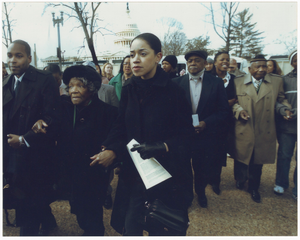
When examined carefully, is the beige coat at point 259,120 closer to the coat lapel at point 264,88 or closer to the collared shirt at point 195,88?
the coat lapel at point 264,88

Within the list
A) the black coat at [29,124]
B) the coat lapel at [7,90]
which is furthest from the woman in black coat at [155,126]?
the coat lapel at [7,90]

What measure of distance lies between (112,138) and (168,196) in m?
0.68

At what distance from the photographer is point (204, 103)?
125 inches

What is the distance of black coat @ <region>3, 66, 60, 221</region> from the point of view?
228cm

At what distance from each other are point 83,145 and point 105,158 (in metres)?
0.46

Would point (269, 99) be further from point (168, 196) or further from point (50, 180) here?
point (50, 180)

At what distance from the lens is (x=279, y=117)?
363cm

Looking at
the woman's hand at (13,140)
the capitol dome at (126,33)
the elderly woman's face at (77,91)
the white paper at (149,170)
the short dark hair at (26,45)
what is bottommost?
the white paper at (149,170)

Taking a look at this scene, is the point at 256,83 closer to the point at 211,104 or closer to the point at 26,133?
the point at 211,104

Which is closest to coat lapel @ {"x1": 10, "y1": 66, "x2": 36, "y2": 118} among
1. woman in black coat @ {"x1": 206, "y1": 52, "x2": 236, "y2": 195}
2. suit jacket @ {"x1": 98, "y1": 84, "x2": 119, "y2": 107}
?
suit jacket @ {"x1": 98, "y1": 84, "x2": 119, "y2": 107}

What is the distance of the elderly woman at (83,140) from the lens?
227 centimetres

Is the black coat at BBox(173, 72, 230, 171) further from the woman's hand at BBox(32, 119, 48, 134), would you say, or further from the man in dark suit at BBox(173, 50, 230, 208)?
the woman's hand at BBox(32, 119, 48, 134)

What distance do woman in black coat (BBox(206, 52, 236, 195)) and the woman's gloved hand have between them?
81.1 inches

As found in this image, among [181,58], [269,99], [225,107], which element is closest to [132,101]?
[225,107]
